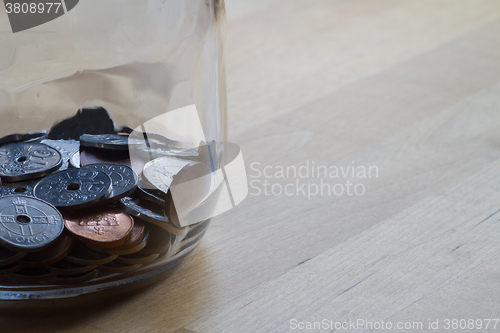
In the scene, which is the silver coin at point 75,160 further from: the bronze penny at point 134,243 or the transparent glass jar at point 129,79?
the bronze penny at point 134,243

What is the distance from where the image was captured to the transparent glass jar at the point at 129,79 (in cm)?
58

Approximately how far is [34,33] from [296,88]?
574 mm

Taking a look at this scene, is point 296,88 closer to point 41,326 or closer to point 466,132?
point 466,132

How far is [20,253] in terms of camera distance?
0.46 m

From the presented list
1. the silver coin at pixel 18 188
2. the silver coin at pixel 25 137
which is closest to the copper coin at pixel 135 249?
the silver coin at pixel 18 188

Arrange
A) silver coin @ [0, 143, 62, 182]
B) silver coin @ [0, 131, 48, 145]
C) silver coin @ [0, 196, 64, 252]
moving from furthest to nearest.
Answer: silver coin @ [0, 131, 48, 145], silver coin @ [0, 143, 62, 182], silver coin @ [0, 196, 64, 252]

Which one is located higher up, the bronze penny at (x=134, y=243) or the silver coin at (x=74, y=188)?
the silver coin at (x=74, y=188)

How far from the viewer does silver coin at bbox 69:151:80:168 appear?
0.60m

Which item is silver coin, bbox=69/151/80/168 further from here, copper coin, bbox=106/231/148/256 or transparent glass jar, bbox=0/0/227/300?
copper coin, bbox=106/231/148/256

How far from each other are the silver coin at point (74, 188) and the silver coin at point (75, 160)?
4cm

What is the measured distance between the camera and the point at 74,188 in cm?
53

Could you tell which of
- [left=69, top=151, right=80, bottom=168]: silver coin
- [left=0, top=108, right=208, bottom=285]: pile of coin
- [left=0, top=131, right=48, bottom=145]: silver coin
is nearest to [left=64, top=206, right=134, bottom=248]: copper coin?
[left=0, top=108, right=208, bottom=285]: pile of coin

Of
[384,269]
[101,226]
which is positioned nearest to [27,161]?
[101,226]

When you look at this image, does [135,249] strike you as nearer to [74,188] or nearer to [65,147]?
[74,188]
